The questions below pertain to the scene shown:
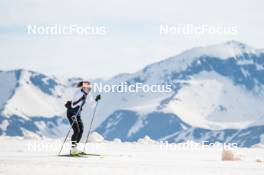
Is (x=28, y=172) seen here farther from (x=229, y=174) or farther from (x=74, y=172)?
(x=229, y=174)

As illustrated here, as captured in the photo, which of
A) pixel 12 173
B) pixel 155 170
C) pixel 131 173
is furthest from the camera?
pixel 155 170

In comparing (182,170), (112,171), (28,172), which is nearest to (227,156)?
(182,170)

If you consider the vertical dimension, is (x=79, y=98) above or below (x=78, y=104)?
above

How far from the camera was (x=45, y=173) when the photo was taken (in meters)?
17.5

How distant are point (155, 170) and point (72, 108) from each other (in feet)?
20.0

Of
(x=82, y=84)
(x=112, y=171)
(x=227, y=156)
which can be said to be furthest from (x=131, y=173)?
(x=227, y=156)

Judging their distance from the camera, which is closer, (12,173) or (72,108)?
(12,173)

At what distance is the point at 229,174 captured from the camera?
61.5 feet

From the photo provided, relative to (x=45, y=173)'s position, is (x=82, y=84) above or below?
above

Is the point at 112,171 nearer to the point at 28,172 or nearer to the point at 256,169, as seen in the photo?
the point at 28,172

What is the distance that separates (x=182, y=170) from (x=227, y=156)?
790 centimetres

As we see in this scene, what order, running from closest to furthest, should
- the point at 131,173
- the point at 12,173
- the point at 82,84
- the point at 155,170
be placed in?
1. the point at 12,173
2. the point at 131,173
3. the point at 155,170
4. the point at 82,84

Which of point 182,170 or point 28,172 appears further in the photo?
point 182,170

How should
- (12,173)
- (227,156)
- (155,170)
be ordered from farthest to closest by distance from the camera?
1. (227,156)
2. (155,170)
3. (12,173)
